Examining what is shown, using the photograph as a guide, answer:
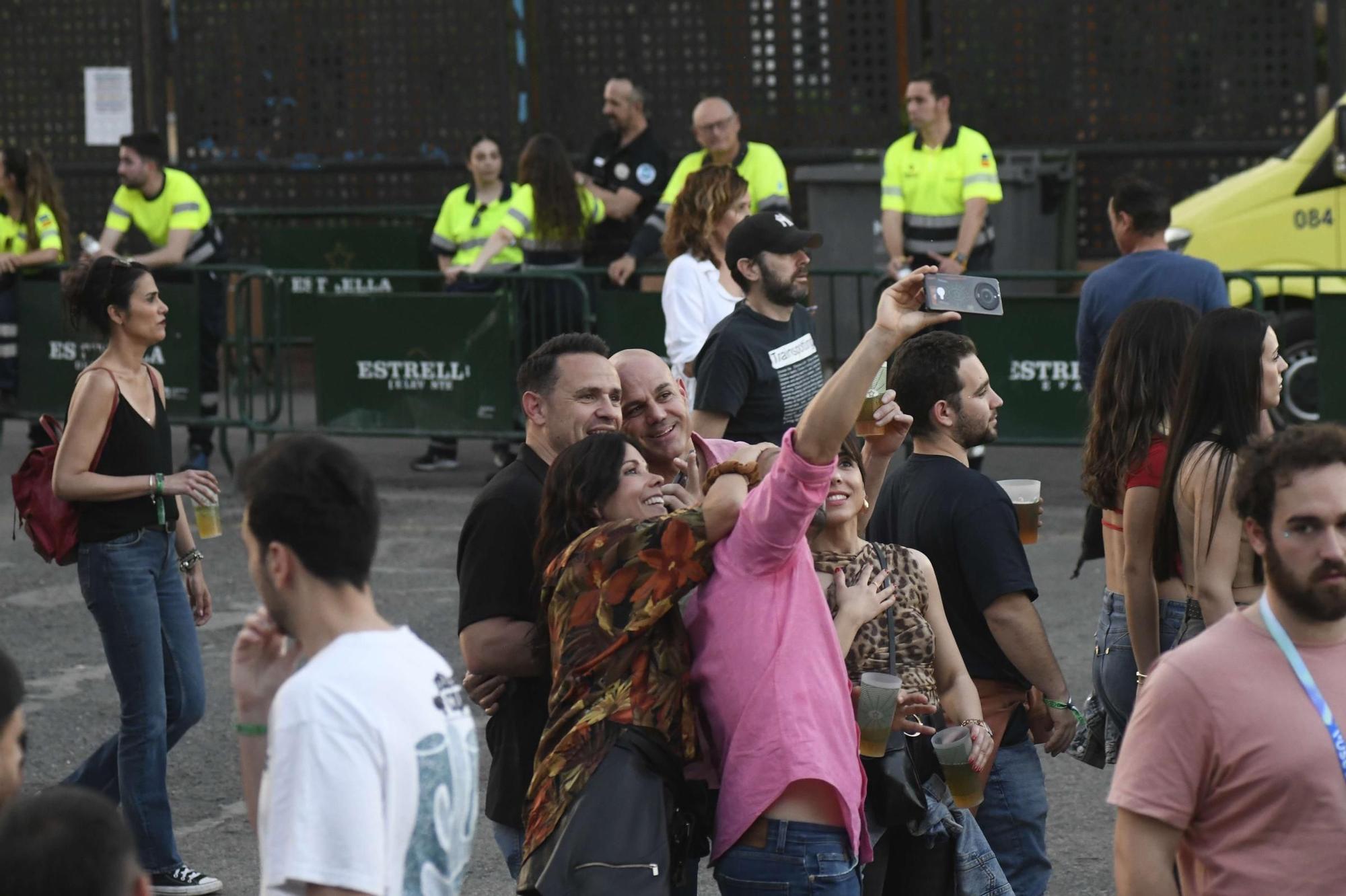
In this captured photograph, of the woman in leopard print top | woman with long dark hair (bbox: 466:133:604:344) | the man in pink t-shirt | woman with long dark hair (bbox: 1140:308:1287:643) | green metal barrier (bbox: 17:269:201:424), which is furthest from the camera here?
green metal barrier (bbox: 17:269:201:424)

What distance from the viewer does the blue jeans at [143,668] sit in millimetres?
5996

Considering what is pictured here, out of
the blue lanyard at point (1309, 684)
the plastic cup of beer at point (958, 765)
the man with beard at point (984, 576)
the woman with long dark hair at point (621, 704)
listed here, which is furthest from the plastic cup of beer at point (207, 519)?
the blue lanyard at point (1309, 684)

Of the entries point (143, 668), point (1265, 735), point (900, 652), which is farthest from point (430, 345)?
point (1265, 735)

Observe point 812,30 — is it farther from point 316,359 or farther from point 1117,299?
point 1117,299

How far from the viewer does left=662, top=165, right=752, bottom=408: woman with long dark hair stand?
7812 mm

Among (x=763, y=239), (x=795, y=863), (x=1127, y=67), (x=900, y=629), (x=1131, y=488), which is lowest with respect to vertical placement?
(x=795, y=863)

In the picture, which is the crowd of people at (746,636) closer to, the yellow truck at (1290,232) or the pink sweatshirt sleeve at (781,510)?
the pink sweatshirt sleeve at (781,510)

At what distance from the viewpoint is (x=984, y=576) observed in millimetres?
4895

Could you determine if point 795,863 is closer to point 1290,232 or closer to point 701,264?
point 701,264

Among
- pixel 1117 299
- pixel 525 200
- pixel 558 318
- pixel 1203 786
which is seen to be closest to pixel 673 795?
pixel 1203 786

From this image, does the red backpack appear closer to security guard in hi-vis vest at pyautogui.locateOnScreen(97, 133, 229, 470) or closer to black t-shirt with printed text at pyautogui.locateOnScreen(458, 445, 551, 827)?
black t-shirt with printed text at pyautogui.locateOnScreen(458, 445, 551, 827)

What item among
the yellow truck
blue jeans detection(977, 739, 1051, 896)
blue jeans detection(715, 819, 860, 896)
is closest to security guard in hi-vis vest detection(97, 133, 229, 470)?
the yellow truck

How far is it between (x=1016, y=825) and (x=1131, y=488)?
926 millimetres

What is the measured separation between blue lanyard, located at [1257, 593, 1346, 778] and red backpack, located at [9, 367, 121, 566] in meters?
3.89
